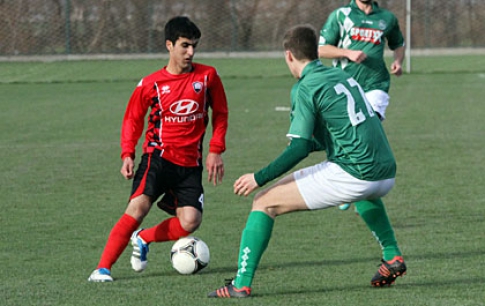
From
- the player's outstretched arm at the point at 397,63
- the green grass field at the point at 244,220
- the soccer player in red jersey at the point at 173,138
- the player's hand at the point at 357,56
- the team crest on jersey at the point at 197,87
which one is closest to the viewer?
the green grass field at the point at 244,220

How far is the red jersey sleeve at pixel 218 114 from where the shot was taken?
668cm

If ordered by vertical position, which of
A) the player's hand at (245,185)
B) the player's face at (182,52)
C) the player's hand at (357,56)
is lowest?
the player's hand at (357,56)

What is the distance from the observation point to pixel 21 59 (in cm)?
3014

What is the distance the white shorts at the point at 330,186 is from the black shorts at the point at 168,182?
121 cm

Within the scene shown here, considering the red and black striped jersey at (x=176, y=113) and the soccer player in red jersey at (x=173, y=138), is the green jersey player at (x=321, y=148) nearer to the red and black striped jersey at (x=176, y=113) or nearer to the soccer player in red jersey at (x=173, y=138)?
the soccer player in red jersey at (x=173, y=138)

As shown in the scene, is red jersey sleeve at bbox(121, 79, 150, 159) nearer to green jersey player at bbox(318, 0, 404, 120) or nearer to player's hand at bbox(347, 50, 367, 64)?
player's hand at bbox(347, 50, 367, 64)

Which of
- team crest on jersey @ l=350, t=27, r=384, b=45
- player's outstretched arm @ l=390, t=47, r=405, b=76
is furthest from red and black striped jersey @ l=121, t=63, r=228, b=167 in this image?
player's outstretched arm @ l=390, t=47, r=405, b=76

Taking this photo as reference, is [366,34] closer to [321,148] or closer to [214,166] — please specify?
[214,166]

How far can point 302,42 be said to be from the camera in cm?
557

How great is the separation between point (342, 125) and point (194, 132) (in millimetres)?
1448

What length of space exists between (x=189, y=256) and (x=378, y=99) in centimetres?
311

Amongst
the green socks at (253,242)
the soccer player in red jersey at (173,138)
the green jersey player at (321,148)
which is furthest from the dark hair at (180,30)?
the green socks at (253,242)

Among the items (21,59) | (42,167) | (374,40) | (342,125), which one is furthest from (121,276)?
(21,59)

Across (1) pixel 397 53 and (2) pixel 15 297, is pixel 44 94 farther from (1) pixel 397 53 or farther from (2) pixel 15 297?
(2) pixel 15 297
